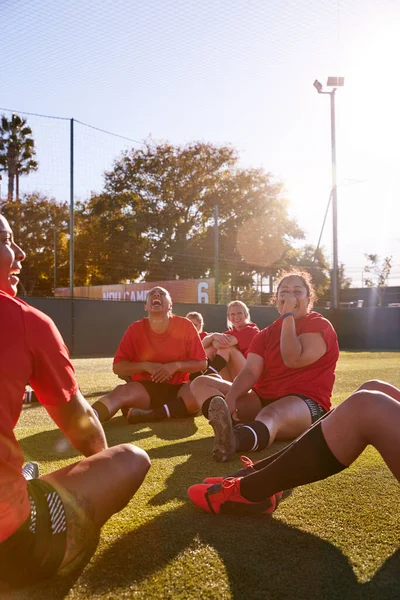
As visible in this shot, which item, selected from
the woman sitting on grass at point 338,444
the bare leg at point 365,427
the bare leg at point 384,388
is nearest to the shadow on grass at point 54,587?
the woman sitting on grass at point 338,444

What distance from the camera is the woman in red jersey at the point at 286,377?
340 cm

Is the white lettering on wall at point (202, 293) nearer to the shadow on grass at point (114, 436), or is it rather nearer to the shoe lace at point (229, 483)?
the shadow on grass at point (114, 436)

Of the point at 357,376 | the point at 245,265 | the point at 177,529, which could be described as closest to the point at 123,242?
the point at 245,265

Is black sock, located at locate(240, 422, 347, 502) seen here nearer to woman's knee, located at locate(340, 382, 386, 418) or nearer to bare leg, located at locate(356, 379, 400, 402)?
woman's knee, located at locate(340, 382, 386, 418)

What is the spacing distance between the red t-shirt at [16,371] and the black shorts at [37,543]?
42mm

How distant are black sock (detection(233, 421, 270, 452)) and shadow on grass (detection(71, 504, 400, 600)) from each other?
3.02ft

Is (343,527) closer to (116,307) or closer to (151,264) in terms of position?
(116,307)

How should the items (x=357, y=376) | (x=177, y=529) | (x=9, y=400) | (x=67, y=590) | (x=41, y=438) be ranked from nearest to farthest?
(x=9, y=400) < (x=67, y=590) < (x=177, y=529) < (x=41, y=438) < (x=357, y=376)

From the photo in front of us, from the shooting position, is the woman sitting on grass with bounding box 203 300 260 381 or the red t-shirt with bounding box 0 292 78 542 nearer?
the red t-shirt with bounding box 0 292 78 542

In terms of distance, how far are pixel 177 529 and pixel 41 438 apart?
2.34 m

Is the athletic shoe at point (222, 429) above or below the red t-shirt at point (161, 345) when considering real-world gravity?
below

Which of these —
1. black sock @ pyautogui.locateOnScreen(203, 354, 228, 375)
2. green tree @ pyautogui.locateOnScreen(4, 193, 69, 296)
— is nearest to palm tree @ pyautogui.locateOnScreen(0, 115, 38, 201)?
green tree @ pyautogui.locateOnScreen(4, 193, 69, 296)

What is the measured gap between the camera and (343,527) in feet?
7.27

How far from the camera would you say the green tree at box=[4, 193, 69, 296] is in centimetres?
1983
